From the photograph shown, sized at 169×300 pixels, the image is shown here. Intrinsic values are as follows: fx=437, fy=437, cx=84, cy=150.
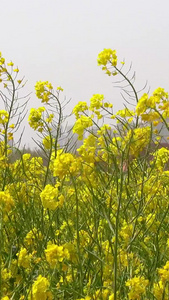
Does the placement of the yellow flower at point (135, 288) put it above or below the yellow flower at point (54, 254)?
below

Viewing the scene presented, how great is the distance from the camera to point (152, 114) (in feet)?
4.81

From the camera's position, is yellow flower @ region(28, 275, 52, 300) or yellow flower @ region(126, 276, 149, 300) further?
yellow flower @ region(126, 276, 149, 300)

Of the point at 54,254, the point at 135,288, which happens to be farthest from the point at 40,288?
the point at 135,288

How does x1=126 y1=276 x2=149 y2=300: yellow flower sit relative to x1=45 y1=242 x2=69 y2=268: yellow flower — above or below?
below

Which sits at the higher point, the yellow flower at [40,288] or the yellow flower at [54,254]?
the yellow flower at [54,254]

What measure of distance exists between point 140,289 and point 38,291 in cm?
33

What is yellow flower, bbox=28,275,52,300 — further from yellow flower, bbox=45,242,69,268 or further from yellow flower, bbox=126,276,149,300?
yellow flower, bbox=126,276,149,300

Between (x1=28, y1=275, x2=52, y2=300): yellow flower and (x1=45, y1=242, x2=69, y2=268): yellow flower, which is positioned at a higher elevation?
(x1=45, y1=242, x2=69, y2=268): yellow flower

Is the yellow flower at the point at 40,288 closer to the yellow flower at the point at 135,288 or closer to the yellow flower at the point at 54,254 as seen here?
the yellow flower at the point at 54,254

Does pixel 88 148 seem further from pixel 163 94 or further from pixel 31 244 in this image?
pixel 31 244

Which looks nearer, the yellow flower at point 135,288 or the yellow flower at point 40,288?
the yellow flower at point 40,288

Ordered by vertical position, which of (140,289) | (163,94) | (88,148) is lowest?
(140,289)

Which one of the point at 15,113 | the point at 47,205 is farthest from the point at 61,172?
the point at 15,113

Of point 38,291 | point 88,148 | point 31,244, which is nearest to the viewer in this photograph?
point 38,291
